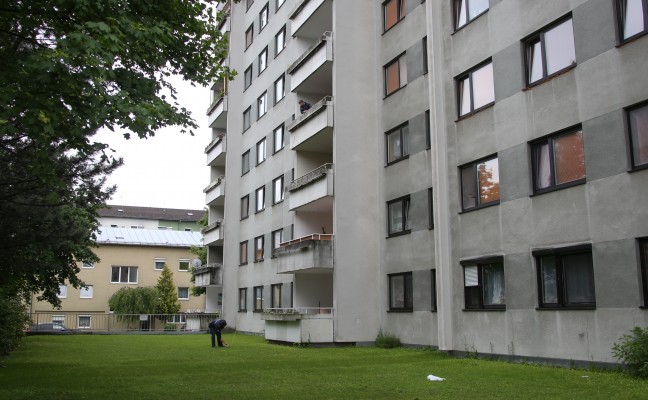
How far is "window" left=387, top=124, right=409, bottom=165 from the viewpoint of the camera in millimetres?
25000

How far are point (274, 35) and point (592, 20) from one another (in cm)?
2342

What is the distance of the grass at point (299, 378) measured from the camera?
1228 centimetres

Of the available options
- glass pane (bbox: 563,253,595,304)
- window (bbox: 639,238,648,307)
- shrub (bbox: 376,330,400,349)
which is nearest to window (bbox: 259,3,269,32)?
shrub (bbox: 376,330,400,349)

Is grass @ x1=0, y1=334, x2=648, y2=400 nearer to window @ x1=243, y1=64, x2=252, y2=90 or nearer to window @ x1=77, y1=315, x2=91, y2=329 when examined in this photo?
window @ x1=243, y1=64, x2=252, y2=90

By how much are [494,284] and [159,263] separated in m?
52.7

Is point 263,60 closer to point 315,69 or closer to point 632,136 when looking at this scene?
point 315,69

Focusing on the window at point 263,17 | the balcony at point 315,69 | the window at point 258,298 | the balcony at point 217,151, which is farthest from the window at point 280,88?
the window at point 258,298

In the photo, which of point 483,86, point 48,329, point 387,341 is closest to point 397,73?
point 483,86

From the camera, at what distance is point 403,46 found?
1002 inches

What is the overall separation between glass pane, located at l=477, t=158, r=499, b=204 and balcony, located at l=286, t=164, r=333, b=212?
762cm

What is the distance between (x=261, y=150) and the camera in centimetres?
3775

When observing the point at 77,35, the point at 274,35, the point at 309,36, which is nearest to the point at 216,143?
the point at 274,35

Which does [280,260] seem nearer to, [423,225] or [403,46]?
[423,225]

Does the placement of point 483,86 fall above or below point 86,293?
above
